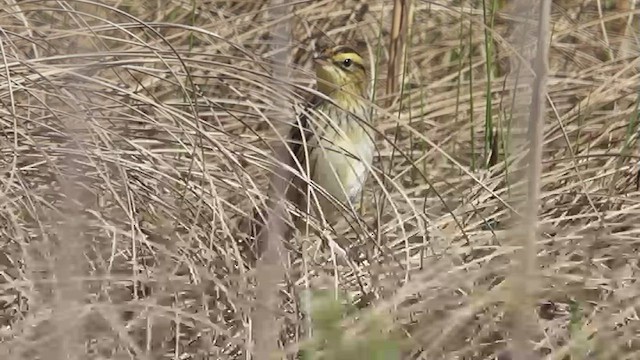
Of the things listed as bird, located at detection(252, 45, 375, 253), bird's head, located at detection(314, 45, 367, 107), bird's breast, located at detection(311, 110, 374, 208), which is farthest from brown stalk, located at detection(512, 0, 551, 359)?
bird's head, located at detection(314, 45, 367, 107)

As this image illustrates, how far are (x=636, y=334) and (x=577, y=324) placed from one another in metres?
0.34

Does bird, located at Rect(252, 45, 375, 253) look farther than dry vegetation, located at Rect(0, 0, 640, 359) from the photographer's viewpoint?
Yes

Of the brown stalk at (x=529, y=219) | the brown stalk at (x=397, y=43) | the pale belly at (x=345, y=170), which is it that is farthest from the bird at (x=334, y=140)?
the brown stalk at (x=529, y=219)

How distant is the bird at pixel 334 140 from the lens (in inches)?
118

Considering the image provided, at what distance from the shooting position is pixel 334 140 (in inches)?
140

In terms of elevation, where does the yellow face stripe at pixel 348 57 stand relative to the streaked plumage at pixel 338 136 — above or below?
above

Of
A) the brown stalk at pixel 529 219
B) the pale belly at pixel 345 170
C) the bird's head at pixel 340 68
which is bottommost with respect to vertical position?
the brown stalk at pixel 529 219

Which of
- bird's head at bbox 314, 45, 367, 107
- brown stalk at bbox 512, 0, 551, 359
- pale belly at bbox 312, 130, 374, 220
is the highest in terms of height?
bird's head at bbox 314, 45, 367, 107

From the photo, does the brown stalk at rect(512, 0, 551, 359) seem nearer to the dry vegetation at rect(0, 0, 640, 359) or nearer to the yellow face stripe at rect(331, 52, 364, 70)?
the dry vegetation at rect(0, 0, 640, 359)

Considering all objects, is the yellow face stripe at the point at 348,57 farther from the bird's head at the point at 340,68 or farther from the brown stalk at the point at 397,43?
the brown stalk at the point at 397,43

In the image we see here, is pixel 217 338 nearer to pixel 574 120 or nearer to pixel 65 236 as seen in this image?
pixel 65 236

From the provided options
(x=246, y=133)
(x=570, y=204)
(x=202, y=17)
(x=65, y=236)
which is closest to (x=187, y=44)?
(x=202, y=17)

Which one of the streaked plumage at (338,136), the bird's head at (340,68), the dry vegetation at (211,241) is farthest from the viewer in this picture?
the bird's head at (340,68)

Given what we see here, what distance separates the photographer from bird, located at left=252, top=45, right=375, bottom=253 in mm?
2992
